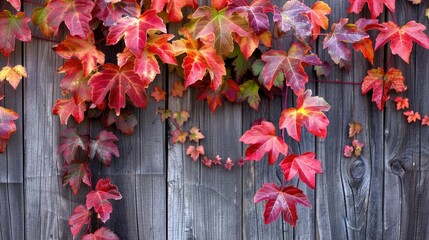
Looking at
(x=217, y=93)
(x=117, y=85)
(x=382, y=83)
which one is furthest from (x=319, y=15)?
(x=117, y=85)

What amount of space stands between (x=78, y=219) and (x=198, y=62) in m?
0.77

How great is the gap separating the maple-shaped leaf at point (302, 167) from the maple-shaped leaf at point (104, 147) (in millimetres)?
652

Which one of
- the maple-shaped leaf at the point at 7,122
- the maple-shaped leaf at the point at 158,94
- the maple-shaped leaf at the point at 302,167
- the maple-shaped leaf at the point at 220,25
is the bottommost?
the maple-shaped leaf at the point at 302,167

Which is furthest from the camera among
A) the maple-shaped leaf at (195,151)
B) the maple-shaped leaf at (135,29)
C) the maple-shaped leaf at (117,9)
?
the maple-shaped leaf at (195,151)

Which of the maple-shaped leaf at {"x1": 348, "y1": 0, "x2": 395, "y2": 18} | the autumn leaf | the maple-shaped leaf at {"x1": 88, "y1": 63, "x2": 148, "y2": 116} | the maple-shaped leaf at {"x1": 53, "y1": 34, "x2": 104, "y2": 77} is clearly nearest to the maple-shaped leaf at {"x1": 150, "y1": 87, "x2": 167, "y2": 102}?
the maple-shaped leaf at {"x1": 88, "y1": 63, "x2": 148, "y2": 116}

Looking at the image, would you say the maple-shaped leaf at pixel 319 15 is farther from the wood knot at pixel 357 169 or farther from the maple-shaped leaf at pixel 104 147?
the maple-shaped leaf at pixel 104 147

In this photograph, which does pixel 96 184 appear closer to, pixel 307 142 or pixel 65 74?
pixel 65 74

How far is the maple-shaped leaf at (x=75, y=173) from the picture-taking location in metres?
2.11

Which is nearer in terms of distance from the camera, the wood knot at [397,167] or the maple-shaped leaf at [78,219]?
the maple-shaped leaf at [78,219]

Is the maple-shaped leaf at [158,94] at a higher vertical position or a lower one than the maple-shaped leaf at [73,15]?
lower

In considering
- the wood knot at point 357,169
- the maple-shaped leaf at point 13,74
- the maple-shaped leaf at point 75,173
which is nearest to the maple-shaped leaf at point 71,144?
the maple-shaped leaf at point 75,173

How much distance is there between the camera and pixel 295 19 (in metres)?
Answer: 1.95

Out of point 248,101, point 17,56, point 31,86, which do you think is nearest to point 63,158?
point 31,86

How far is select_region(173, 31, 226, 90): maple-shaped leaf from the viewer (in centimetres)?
195
